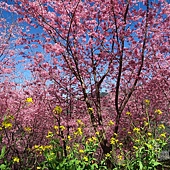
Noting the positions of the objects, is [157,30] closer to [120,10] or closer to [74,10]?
[120,10]

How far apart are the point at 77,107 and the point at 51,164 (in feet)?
20.3

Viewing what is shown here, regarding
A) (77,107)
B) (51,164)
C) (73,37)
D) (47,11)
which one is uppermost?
(47,11)

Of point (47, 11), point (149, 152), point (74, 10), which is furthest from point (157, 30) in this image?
point (149, 152)

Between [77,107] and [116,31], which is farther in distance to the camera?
[77,107]

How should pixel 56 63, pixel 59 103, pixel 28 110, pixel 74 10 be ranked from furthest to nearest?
1. pixel 28 110
2. pixel 59 103
3. pixel 56 63
4. pixel 74 10

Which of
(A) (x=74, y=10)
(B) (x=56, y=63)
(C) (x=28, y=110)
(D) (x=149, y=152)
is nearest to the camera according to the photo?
(D) (x=149, y=152)

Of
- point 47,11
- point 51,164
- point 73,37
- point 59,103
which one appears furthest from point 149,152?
point 59,103

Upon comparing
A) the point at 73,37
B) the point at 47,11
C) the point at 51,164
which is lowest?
the point at 51,164

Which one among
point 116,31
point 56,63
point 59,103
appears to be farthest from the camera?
point 59,103

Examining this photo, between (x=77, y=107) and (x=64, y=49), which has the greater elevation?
(x=64, y=49)

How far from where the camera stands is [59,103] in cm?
1035

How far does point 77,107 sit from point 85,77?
5.56 ft

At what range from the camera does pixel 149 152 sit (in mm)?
4480

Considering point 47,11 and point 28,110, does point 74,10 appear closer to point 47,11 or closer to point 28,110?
point 47,11
